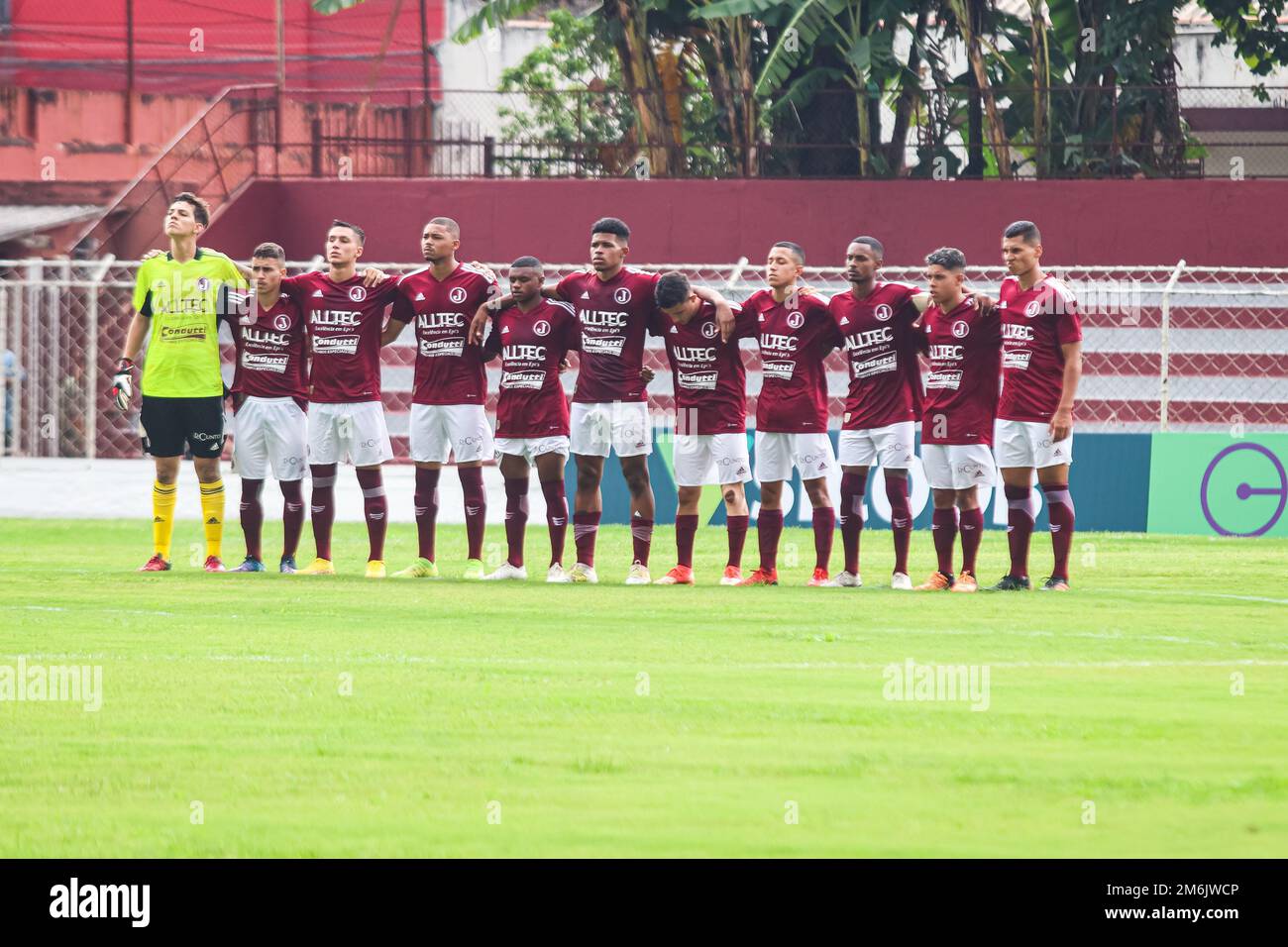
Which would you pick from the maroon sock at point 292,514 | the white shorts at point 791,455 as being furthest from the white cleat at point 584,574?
the maroon sock at point 292,514

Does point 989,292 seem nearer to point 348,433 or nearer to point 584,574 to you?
point 584,574

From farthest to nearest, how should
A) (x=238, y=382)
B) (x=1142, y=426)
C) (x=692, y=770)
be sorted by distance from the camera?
(x=1142, y=426) < (x=238, y=382) < (x=692, y=770)

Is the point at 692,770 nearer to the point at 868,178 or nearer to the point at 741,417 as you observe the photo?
the point at 741,417

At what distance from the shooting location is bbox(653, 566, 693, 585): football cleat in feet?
43.9

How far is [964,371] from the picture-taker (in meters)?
13.0

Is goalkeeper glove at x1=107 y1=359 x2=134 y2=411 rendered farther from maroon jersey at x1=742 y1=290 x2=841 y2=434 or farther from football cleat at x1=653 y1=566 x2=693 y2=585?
maroon jersey at x1=742 y1=290 x2=841 y2=434

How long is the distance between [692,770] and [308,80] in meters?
28.0

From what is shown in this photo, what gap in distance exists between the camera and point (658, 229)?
82.1 ft

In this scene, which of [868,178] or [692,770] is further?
[868,178]

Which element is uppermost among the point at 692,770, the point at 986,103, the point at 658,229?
the point at 986,103

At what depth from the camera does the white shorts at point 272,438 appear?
13.9 metres

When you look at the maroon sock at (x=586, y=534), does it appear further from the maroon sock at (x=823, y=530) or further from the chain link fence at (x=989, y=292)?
the chain link fence at (x=989, y=292)

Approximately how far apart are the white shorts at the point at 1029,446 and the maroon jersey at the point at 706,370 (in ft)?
5.63

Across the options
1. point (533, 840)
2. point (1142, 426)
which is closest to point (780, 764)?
point (533, 840)
